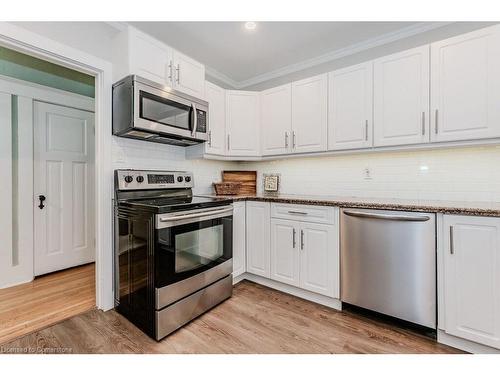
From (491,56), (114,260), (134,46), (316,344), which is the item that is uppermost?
(134,46)

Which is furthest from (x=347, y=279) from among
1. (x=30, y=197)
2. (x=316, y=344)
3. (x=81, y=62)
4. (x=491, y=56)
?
(x=30, y=197)

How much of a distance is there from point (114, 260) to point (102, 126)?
1.14 meters

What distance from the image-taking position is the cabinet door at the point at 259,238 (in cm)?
251

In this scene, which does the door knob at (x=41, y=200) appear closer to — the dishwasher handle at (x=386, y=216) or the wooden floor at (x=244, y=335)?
the wooden floor at (x=244, y=335)

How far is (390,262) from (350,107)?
4.58 feet

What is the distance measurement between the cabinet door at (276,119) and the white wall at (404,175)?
32cm

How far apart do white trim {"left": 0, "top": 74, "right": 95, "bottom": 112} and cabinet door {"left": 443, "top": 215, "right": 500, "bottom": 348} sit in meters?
3.97

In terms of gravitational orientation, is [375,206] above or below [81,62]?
below

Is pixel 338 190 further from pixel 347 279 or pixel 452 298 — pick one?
pixel 452 298

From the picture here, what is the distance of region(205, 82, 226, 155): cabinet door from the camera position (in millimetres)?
2674

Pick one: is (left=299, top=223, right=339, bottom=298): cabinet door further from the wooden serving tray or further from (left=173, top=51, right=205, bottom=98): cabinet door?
(left=173, top=51, right=205, bottom=98): cabinet door

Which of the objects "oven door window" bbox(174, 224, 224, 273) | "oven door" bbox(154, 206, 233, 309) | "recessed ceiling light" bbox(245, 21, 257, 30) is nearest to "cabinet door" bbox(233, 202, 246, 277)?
"oven door" bbox(154, 206, 233, 309)

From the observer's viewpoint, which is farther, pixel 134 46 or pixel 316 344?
pixel 134 46
